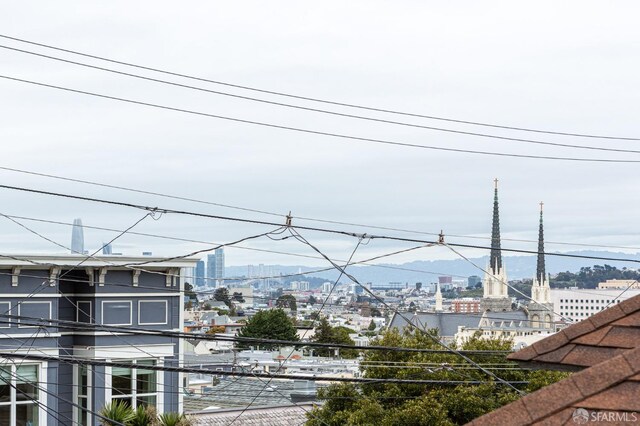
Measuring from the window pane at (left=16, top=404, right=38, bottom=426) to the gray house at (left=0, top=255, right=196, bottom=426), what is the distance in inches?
0.7

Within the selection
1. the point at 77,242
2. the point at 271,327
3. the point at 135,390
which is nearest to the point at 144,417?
the point at 135,390

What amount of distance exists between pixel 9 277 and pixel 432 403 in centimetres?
1291

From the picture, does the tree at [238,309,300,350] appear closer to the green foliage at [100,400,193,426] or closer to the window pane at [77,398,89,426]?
the window pane at [77,398,89,426]

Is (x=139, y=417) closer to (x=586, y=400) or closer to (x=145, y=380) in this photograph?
(x=145, y=380)

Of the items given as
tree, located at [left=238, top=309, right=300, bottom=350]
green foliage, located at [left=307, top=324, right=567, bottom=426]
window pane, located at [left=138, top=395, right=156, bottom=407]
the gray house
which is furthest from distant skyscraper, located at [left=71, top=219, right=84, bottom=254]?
tree, located at [left=238, top=309, right=300, bottom=350]

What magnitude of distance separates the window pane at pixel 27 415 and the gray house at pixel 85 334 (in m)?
0.02

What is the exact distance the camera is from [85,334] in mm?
20703

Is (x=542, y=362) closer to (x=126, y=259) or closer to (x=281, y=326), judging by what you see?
(x=126, y=259)

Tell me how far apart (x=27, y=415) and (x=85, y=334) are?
6.01 feet

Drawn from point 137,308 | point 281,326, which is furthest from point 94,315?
point 281,326

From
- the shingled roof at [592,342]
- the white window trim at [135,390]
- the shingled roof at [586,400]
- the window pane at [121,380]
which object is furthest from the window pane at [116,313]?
the shingled roof at [586,400]

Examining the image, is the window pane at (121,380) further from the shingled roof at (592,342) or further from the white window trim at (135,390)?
the shingled roof at (592,342)

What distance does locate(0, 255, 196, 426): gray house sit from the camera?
64.4ft

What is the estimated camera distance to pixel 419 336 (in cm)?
3472
